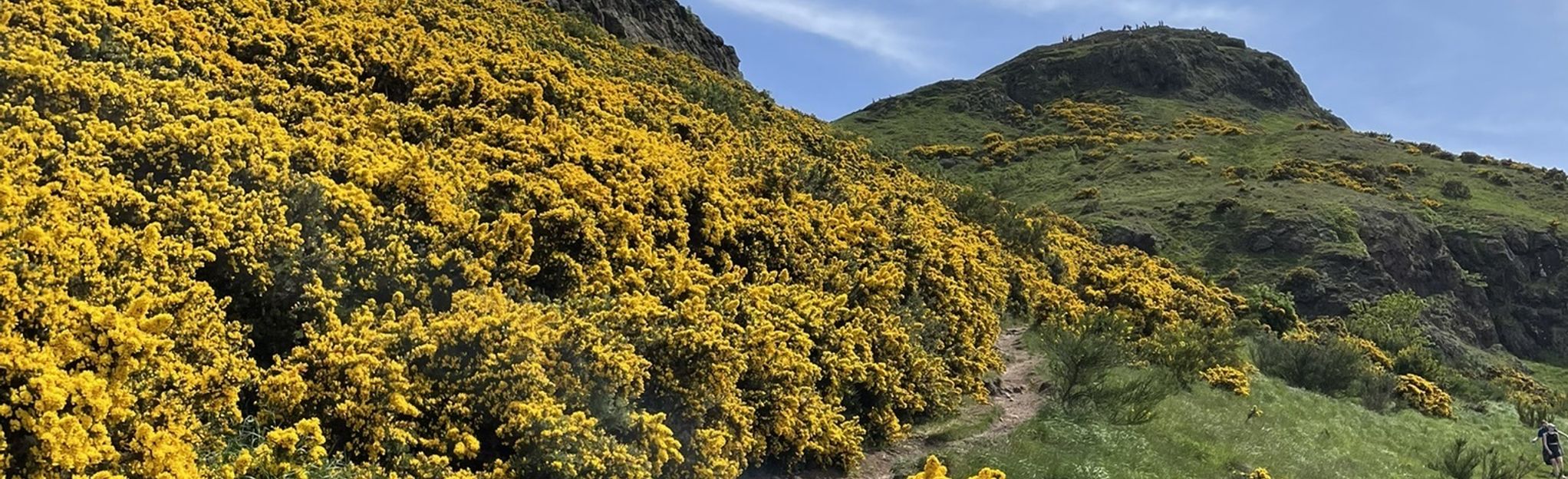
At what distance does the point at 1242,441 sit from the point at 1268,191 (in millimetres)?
36438

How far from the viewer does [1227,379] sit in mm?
17891

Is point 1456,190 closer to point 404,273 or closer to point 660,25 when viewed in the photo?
point 660,25

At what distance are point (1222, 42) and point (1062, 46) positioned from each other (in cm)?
1831

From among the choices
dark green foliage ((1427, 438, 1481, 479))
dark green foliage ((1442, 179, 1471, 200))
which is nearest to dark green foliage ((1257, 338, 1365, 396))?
dark green foliage ((1427, 438, 1481, 479))

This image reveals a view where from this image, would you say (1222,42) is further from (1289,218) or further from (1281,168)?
(1289,218)

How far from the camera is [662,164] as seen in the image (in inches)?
461

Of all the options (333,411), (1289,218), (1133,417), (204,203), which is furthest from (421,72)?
(1289,218)

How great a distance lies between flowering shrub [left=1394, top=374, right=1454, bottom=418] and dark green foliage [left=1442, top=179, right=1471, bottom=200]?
1338 inches

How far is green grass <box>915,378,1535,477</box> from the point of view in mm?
10500

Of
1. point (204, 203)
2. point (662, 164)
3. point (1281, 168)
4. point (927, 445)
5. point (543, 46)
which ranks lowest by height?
point (927, 445)

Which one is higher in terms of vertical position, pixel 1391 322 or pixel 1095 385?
pixel 1391 322

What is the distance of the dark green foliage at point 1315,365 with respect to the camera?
21438mm

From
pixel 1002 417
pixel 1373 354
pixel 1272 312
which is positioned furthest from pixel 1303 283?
pixel 1002 417

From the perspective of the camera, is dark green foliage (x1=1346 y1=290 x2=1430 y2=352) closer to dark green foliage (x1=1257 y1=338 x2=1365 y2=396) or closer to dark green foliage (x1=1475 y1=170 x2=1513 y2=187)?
dark green foliage (x1=1257 y1=338 x2=1365 y2=396)
